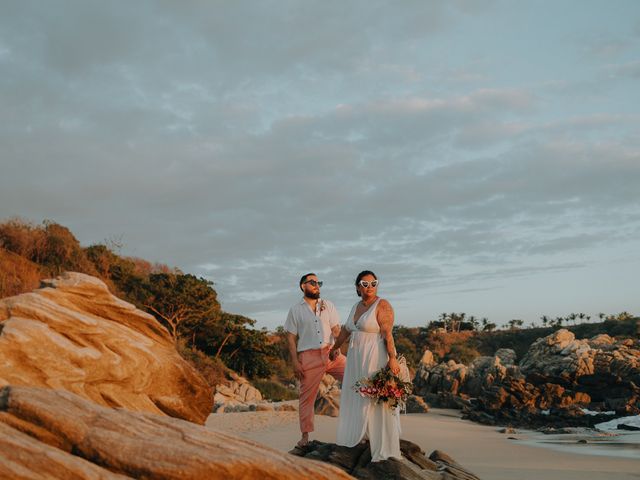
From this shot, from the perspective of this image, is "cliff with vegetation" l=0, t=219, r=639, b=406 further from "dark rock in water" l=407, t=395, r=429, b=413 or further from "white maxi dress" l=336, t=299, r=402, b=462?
"white maxi dress" l=336, t=299, r=402, b=462

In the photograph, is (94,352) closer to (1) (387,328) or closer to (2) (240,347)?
(1) (387,328)

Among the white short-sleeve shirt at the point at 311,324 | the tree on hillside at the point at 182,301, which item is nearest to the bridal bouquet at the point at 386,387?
the white short-sleeve shirt at the point at 311,324

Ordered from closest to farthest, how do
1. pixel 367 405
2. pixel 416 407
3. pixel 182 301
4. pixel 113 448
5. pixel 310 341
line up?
pixel 113 448
pixel 367 405
pixel 310 341
pixel 416 407
pixel 182 301

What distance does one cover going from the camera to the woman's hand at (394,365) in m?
7.50

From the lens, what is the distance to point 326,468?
4.76 m

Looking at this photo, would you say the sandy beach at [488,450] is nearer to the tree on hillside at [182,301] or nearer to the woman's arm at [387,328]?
the woman's arm at [387,328]

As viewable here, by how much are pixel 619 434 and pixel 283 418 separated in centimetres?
1012

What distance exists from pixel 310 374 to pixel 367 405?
4.38ft

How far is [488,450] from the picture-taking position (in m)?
13.1

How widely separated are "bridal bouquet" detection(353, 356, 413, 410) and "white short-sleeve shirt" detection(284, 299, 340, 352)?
1364 mm

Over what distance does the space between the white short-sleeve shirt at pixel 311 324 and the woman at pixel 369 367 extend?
3.04 feet

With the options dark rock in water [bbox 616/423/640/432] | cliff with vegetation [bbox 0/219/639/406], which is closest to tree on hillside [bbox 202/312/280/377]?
cliff with vegetation [bbox 0/219/639/406]

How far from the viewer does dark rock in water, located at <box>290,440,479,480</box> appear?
7004mm

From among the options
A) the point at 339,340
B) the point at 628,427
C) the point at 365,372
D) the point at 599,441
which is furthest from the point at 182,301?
the point at 365,372
